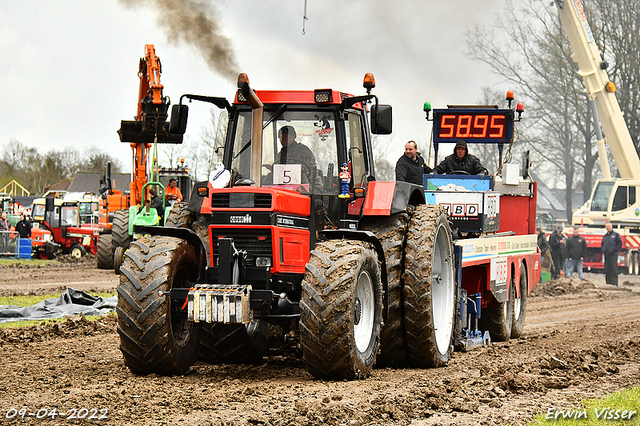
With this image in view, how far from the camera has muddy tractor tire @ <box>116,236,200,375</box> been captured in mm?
7434

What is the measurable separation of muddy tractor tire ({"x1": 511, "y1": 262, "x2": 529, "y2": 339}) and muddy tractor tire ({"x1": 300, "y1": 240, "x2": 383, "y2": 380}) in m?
6.19

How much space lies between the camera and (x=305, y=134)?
8.66m

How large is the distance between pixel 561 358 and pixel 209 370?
4.09 meters

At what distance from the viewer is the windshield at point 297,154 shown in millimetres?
8516

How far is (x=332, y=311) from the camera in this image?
23.5 feet

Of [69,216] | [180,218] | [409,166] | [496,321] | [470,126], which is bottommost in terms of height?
[496,321]

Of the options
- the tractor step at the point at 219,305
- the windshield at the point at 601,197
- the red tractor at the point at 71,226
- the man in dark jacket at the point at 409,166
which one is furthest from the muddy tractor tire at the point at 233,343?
the red tractor at the point at 71,226

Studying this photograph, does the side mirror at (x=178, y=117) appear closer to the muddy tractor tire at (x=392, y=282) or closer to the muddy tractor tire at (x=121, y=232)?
the muddy tractor tire at (x=392, y=282)

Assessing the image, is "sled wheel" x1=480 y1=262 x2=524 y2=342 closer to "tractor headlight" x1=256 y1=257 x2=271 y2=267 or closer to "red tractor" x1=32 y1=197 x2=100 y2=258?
"tractor headlight" x1=256 y1=257 x2=271 y2=267

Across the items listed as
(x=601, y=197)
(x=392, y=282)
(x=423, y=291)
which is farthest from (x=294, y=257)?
(x=601, y=197)

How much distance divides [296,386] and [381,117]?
2959 millimetres

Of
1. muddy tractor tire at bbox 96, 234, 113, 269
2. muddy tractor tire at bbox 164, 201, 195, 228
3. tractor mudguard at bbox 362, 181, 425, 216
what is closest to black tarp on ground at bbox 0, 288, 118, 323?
muddy tractor tire at bbox 164, 201, 195, 228

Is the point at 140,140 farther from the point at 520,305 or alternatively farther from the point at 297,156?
the point at 297,156

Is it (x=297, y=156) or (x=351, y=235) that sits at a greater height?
(x=297, y=156)
